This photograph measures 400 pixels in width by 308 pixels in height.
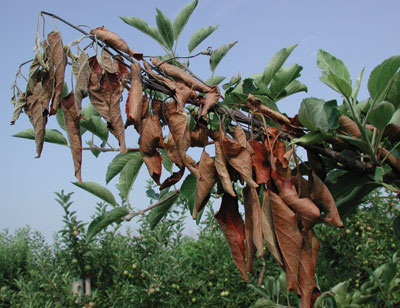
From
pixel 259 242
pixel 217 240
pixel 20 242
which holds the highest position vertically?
pixel 20 242

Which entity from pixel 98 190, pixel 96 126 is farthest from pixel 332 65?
pixel 98 190

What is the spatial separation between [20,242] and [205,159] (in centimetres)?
433

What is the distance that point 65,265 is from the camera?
3805mm

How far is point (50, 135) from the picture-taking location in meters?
1.45

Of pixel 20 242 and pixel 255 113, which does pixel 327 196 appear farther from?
pixel 20 242

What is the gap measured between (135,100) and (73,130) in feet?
0.37

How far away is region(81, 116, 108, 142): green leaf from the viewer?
4.42ft

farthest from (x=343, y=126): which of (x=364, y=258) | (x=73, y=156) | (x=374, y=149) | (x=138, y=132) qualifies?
(x=364, y=258)

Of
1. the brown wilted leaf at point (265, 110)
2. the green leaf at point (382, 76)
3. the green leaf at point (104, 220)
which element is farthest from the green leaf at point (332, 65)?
the green leaf at point (104, 220)

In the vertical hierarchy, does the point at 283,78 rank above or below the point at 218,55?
below

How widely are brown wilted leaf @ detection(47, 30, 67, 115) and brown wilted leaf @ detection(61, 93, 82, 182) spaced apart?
17 mm

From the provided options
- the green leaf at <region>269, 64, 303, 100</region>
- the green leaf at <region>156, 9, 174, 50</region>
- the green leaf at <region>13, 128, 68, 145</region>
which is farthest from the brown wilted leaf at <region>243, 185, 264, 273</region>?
the green leaf at <region>13, 128, 68, 145</region>

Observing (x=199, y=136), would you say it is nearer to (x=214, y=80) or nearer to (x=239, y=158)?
(x=239, y=158)

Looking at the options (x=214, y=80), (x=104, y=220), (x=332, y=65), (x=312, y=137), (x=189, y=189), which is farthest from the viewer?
(x=214, y=80)
